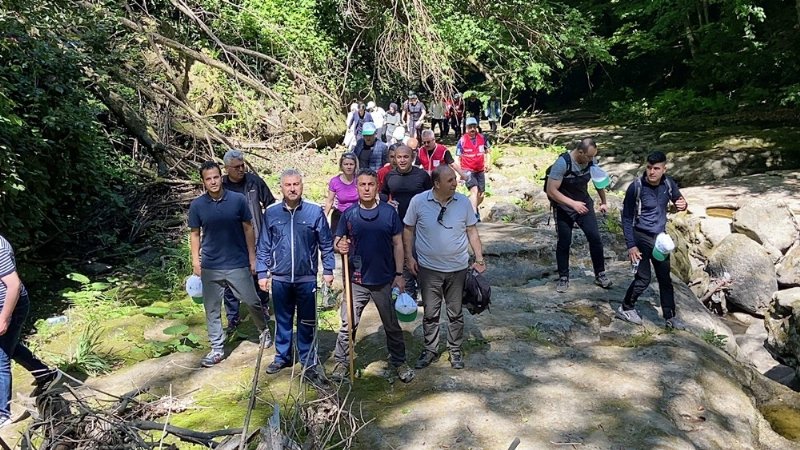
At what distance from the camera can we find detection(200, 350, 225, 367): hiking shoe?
566 cm

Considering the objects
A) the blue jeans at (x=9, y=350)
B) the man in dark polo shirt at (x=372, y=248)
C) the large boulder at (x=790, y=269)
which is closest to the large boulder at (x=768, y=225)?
the large boulder at (x=790, y=269)

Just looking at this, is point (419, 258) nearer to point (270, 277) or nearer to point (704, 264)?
point (270, 277)

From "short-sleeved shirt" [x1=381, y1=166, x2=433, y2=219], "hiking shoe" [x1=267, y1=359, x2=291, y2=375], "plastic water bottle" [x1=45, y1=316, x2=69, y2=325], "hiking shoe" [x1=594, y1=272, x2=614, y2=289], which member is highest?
"short-sleeved shirt" [x1=381, y1=166, x2=433, y2=219]

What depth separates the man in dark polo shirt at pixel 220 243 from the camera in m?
5.28

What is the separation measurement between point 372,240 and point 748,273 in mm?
6999

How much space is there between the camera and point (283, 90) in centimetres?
1487

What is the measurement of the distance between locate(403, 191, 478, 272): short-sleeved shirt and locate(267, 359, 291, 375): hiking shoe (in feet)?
5.16

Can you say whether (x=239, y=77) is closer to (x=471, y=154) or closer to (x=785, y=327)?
(x=471, y=154)

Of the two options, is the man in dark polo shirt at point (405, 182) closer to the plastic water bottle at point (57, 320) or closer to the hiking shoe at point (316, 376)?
the hiking shoe at point (316, 376)

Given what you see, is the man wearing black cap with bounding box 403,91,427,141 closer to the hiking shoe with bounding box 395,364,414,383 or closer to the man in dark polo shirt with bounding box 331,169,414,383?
the man in dark polo shirt with bounding box 331,169,414,383

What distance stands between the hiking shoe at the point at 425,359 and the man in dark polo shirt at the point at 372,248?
24 centimetres

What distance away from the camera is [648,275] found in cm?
620

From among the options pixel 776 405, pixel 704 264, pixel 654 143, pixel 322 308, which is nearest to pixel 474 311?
pixel 322 308

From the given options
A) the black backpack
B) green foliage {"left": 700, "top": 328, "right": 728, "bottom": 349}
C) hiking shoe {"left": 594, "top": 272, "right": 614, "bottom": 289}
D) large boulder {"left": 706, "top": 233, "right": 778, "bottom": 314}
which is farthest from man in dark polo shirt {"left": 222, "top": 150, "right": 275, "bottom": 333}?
large boulder {"left": 706, "top": 233, "right": 778, "bottom": 314}
